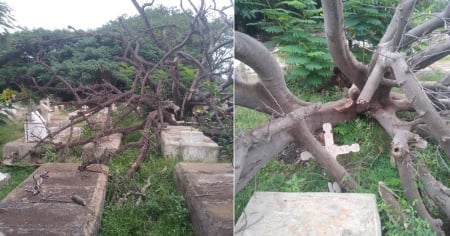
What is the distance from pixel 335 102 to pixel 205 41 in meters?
1.60

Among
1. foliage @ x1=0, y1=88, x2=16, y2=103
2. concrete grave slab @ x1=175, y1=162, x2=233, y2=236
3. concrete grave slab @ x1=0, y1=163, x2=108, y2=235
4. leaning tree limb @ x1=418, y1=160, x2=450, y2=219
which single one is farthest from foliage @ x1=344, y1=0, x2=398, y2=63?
foliage @ x1=0, y1=88, x2=16, y2=103

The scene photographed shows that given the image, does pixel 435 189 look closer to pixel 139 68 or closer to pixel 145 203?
pixel 145 203

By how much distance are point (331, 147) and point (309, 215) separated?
28.8 inches

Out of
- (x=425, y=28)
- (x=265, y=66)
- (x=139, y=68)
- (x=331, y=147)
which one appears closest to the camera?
(x=139, y=68)

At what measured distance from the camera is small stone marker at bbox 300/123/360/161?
2432 millimetres

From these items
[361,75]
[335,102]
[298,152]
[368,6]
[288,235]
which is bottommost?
[288,235]

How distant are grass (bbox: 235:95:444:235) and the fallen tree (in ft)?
0.24

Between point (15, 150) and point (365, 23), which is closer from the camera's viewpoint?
point (15, 150)

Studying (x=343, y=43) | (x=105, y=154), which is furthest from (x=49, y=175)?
(x=343, y=43)

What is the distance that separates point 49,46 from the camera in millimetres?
1157

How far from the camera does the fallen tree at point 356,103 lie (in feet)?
5.68

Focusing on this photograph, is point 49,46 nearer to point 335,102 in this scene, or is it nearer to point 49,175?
point 49,175

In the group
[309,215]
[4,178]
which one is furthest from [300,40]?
[4,178]

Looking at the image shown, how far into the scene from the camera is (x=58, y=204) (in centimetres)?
120
